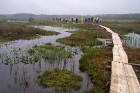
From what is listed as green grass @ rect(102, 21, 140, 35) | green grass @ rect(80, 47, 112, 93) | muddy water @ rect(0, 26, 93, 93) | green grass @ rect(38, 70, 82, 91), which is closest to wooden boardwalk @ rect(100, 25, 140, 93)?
green grass @ rect(80, 47, 112, 93)

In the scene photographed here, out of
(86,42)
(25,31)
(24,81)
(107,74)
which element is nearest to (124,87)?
(107,74)

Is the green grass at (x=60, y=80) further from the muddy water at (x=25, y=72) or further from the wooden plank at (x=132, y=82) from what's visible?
the wooden plank at (x=132, y=82)

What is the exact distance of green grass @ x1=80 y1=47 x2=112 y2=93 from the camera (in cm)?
1207

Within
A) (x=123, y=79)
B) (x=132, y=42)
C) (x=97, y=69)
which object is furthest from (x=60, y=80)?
(x=132, y=42)

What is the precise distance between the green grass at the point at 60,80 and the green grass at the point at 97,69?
0.97 metres

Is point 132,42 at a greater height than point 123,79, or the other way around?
point 123,79

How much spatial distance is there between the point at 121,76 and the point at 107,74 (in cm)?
179

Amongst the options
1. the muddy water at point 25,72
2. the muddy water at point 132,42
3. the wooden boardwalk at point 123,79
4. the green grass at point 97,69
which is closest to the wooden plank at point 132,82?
the wooden boardwalk at point 123,79

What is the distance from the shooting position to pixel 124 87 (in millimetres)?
10320

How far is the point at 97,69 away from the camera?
48.0 ft

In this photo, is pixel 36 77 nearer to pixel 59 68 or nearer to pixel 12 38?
pixel 59 68

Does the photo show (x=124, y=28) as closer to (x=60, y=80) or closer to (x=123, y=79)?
(x=60, y=80)

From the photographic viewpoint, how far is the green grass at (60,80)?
12200mm

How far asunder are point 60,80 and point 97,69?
2866 mm
